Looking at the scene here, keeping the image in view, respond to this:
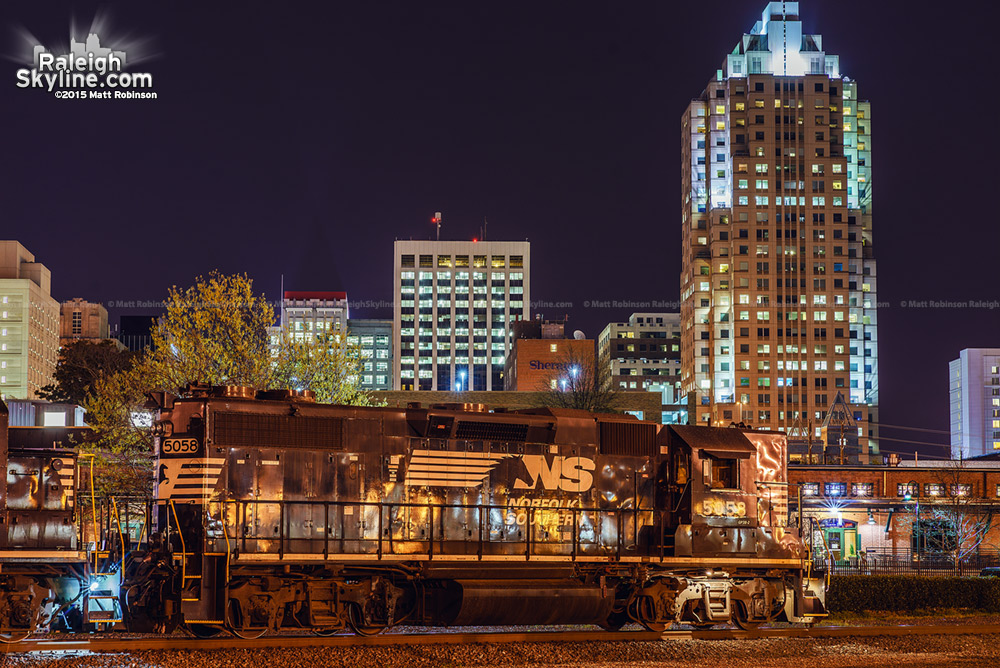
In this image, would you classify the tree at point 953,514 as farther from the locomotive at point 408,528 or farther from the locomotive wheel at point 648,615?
the locomotive wheel at point 648,615

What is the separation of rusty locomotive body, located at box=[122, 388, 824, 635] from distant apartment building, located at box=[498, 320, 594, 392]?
85.1 metres

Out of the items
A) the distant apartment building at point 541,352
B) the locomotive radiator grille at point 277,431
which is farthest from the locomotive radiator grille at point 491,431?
the distant apartment building at point 541,352

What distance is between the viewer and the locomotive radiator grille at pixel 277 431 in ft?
49.8

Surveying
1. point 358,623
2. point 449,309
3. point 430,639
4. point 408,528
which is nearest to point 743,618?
point 430,639

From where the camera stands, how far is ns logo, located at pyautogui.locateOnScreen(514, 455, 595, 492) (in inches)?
668

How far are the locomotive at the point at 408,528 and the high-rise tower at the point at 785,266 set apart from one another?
115m

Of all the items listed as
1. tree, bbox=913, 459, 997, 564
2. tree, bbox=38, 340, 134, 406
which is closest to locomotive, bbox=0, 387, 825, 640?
tree, bbox=913, 459, 997, 564

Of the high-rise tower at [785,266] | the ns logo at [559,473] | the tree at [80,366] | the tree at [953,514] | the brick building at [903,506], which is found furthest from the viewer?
the high-rise tower at [785,266]

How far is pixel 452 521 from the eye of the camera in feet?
53.7

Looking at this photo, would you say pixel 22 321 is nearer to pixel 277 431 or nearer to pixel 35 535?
pixel 35 535

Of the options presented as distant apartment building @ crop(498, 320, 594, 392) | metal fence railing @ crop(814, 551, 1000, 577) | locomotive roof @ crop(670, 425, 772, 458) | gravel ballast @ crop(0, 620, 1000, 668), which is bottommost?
metal fence railing @ crop(814, 551, 1000, 577)

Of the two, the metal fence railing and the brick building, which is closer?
the metal fence railing

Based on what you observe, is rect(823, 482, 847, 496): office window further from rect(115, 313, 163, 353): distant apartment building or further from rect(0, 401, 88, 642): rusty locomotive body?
rect(115, 313, 163, 353): distant apartment building

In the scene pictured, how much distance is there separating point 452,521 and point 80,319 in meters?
188
